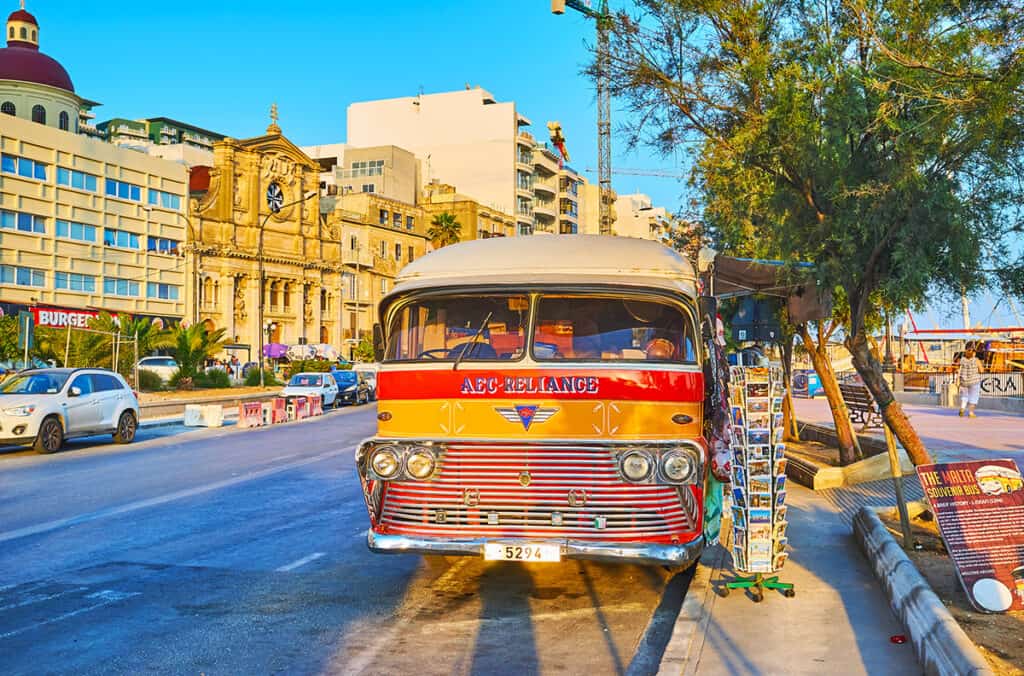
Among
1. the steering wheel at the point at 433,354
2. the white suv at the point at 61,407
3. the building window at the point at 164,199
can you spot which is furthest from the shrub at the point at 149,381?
the steering wheel at the point at 433,354

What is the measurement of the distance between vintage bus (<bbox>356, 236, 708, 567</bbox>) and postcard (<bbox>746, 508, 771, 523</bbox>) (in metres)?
0.37

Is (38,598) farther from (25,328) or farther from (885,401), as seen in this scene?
(25,328)

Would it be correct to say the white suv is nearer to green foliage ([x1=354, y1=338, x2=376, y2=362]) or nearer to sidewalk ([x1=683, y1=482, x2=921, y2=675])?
sidewalk ([x1=683, y1=482, x2=921, y2=675])

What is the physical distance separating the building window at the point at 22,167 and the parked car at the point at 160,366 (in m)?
17.3

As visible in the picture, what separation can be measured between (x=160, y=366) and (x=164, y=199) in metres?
25.0

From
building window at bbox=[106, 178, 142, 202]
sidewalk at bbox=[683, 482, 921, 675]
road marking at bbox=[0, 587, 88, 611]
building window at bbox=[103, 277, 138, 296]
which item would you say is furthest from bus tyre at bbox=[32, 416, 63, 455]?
building window at bbox=[106, 178, 142, 202]

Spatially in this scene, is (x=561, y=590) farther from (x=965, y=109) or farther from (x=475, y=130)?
(x=475, y=130)

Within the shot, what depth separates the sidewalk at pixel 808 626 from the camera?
5543mm

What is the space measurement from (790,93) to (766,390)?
3.41 metres

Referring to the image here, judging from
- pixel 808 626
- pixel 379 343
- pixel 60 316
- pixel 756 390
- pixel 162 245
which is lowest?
pixel 808 626

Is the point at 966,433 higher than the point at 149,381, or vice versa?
the point at 149,381

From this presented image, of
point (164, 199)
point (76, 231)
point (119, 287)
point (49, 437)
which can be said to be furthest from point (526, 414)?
→ point (164, 199)

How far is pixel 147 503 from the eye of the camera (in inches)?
504

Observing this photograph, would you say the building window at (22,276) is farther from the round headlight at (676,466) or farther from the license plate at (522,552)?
the round headlight at (676,466)
